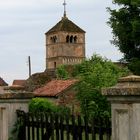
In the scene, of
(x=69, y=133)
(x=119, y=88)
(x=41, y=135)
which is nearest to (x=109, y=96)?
(x=119, y=88)

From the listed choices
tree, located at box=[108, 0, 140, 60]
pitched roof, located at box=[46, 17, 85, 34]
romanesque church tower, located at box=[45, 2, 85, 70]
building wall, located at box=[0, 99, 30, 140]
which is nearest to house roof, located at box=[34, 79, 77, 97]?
tree, located at box=[108, 0, 140, 60]

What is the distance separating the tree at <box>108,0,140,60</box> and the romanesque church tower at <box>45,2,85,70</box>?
56637mm

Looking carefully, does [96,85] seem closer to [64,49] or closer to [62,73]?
[62,73]

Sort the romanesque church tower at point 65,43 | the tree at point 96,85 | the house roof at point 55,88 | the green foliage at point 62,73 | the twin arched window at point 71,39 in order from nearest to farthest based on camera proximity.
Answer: the tree at point 96,85 < the house roof at point 55,88 < the green foliage at point 62,73 < the romanesque church tower at point 65,43 < the twin arched window at point 71,39

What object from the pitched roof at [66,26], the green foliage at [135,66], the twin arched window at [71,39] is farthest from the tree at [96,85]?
the twin arched window at [71,39]

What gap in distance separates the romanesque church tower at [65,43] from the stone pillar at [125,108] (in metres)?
89.8

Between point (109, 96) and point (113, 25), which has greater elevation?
point (113, 25)

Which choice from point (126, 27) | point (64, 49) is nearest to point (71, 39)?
point (64, 49)

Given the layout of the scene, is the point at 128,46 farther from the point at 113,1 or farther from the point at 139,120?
the point at 139,120

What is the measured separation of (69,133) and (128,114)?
1.48 m

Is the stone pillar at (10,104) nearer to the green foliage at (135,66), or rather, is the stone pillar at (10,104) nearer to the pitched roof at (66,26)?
the green foliage at (135,66)

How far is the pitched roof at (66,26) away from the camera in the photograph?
95062 mm

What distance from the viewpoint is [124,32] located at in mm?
36938

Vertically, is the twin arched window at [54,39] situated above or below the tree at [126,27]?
above
